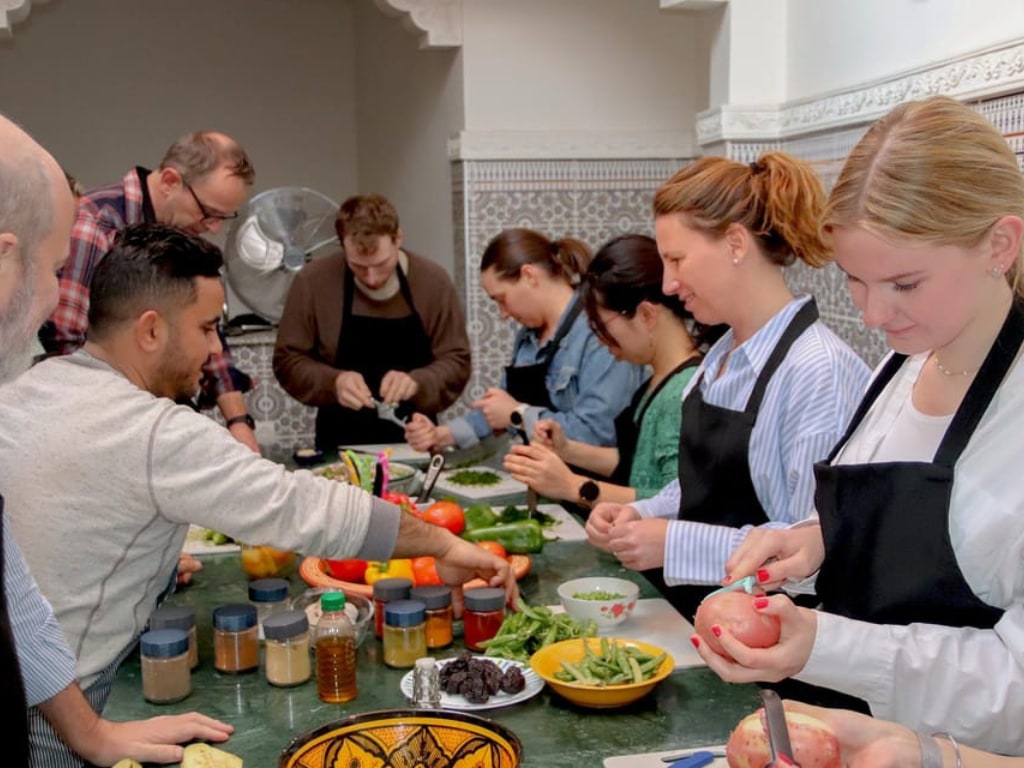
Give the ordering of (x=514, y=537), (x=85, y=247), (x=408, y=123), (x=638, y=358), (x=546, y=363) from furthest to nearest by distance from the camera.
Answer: (x=408, y=123), (x=546, y=363), (x=85, y=247), (x=638, y=358), (x=514, y=537)

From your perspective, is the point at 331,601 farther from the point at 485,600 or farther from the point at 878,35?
the point at 878,35

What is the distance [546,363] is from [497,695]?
7.70 feet

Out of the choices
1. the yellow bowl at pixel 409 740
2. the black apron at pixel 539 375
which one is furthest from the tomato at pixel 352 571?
the black apron at pixel 539 375

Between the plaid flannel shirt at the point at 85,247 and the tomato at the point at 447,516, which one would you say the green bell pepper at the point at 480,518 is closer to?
the tomato at the point at 447,516

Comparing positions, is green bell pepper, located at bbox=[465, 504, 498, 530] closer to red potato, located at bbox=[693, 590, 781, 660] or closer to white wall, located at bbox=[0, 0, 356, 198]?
red potato, located at bbox=[693, 590, 781, 660]

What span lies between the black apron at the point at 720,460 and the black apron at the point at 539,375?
1335mm

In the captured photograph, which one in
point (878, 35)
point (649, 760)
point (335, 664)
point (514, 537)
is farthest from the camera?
point (878, 35)

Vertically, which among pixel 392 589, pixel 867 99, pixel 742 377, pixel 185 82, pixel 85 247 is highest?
pixel 185 82

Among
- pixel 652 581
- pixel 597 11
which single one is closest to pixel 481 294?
pixel 597 11

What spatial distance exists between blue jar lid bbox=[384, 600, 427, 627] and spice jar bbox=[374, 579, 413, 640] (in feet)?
0.38

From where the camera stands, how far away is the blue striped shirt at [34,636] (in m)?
1.86

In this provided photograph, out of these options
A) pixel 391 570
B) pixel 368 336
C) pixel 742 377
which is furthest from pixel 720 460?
pixel 368 336

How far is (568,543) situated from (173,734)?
1.48 metres

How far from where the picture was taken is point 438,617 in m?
2.39
